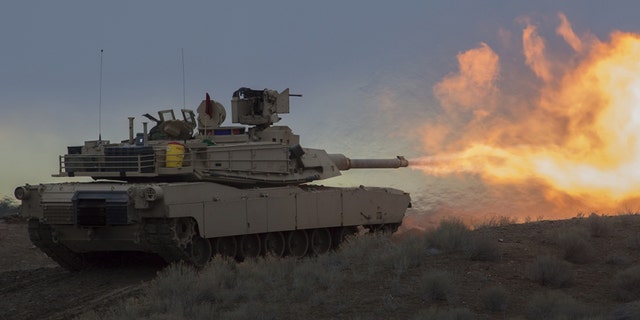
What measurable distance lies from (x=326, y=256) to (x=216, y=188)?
13.2 ft

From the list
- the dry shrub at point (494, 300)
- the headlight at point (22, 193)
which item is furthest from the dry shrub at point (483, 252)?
the headlight at point (22, 193)

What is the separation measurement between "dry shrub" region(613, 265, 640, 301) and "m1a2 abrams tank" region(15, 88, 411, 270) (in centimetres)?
873

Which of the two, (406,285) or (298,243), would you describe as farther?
(298,243)

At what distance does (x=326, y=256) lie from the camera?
2009cm

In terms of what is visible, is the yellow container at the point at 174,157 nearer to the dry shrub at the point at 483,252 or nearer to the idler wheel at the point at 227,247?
the idler wheel at the point at 227,247

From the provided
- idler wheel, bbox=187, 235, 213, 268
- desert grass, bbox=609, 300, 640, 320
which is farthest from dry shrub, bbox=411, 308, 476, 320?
idler wheel, bbox=187, 235, 213, 268

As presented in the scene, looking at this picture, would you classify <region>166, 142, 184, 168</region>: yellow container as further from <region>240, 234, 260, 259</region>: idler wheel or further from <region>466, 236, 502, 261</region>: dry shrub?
<region>466, 236, 502, 261</region>: dry shrub

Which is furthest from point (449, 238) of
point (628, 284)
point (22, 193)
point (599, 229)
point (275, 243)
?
point (22, 193)

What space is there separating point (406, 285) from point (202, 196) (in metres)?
6.69

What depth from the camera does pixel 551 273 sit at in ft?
57.8

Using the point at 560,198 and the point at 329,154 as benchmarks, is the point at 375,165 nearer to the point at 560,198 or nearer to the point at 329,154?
the point at 329,154

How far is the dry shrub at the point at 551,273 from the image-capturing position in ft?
57.7

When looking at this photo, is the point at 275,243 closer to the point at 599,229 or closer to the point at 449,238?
the point at 449,238

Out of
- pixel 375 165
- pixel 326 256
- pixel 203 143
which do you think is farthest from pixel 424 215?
pixel 326 256
